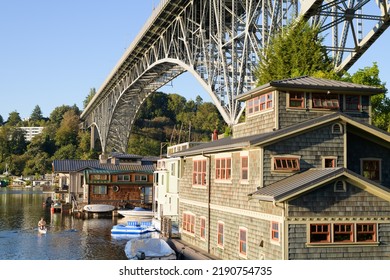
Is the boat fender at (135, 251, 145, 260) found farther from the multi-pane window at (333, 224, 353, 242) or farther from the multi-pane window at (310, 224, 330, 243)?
the multi-pane window at (333, 224, 353, 242)

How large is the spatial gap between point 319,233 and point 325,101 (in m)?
7.31

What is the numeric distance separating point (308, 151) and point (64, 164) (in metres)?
60.3

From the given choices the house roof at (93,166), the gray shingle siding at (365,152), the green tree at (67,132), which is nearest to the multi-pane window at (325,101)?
the gray shingle siding at (365,152)

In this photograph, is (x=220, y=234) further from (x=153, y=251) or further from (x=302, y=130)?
(x=302, y=130)

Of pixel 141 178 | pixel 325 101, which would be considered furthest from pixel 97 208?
pixel 325 101

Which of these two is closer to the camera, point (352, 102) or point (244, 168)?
point (244, 168)

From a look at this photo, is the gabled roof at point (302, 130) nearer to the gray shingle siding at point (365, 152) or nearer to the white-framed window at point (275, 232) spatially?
the gray shingle siding at point (365, 152)

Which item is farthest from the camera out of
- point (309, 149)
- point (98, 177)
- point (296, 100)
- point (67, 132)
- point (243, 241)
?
point (67, 132)

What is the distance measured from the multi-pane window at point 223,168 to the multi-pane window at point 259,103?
2.75m

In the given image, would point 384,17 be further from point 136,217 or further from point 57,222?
point 57,222

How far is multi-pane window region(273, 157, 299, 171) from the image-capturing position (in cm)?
2453

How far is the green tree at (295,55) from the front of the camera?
39.4m

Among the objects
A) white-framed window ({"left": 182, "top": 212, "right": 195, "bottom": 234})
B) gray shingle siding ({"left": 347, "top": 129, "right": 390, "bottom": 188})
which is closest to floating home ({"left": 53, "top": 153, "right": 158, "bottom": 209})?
white-framed window ({"left": 182, "top": 212, "right": 195, "bottom": 234})

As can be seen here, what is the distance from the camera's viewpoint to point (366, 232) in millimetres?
22688
